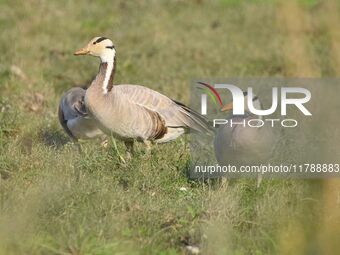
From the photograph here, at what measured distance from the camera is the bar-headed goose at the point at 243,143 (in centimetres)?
700

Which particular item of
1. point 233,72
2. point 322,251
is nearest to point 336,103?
point 233,72

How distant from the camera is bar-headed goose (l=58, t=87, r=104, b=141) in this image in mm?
8562

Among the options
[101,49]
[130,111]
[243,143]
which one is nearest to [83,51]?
[101,49]

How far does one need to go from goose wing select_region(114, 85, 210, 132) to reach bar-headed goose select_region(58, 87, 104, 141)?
550mm

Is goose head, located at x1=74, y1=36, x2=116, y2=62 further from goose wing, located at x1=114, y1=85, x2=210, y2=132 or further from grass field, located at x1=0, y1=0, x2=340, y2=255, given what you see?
grass field, located at x1=0, y1=0, x2=340, y2=255

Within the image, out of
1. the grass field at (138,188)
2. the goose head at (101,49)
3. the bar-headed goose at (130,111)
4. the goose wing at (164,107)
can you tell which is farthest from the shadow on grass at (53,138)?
the goose head at (101,49)

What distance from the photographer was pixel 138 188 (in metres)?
6.88

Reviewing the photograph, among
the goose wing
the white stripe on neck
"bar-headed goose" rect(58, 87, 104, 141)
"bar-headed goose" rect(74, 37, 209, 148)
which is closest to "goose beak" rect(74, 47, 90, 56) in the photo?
"bar-headed goose" rect(74, 37, 209, 148)

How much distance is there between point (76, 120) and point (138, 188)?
192cm

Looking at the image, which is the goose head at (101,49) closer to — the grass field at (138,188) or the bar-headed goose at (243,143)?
the grass field at (138,188)

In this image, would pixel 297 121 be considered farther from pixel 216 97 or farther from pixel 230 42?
pixel 230 42

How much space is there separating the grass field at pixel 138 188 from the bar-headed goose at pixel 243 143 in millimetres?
217

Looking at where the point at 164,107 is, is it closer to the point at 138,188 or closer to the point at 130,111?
the point at 130,111

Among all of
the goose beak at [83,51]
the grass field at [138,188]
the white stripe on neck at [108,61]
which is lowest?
the grass field at [138,188]
